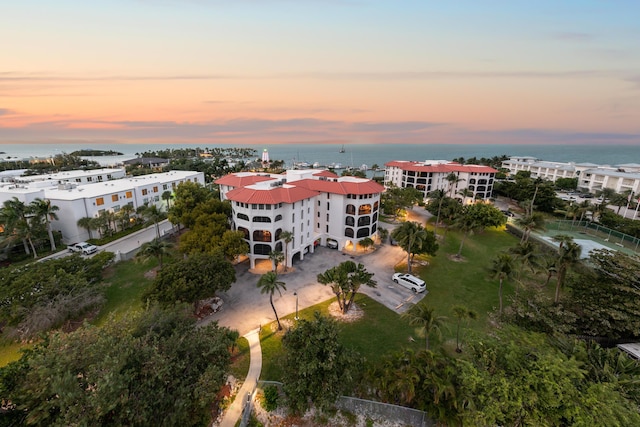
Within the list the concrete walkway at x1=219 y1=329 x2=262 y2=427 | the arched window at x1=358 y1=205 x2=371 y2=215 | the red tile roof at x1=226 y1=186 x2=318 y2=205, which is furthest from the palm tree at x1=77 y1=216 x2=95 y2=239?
the arched window at x1=358 y1=205 x2=371 y2=215

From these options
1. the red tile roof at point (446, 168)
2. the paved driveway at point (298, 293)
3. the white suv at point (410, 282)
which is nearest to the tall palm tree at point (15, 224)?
the paved driveway at point (298, 293)

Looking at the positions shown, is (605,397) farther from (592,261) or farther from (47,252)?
(47,252)

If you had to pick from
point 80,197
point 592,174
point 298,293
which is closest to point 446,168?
point 592,174

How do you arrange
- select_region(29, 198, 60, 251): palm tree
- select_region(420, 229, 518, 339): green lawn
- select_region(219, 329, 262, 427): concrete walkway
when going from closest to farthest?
select_region(219, 329, 262, 427): concrete walkway, select_region(420, 229, 518, 339): green lawn, select_region(29, 198, 60, 251): palm tree

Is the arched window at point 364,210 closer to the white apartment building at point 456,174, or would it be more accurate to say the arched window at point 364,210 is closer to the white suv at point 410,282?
the white suv at point 410,282

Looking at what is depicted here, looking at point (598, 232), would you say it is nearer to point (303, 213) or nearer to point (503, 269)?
point (503, 269)

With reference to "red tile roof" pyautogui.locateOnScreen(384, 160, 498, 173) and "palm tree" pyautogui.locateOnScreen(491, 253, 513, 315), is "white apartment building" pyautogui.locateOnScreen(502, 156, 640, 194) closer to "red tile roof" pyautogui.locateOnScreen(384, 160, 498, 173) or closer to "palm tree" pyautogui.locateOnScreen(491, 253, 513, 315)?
"red tile roof" pyautogui.locateOnScreen(384, 160, 498, 173)

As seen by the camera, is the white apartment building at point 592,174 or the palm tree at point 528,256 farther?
the white apartment building at point 592,174
